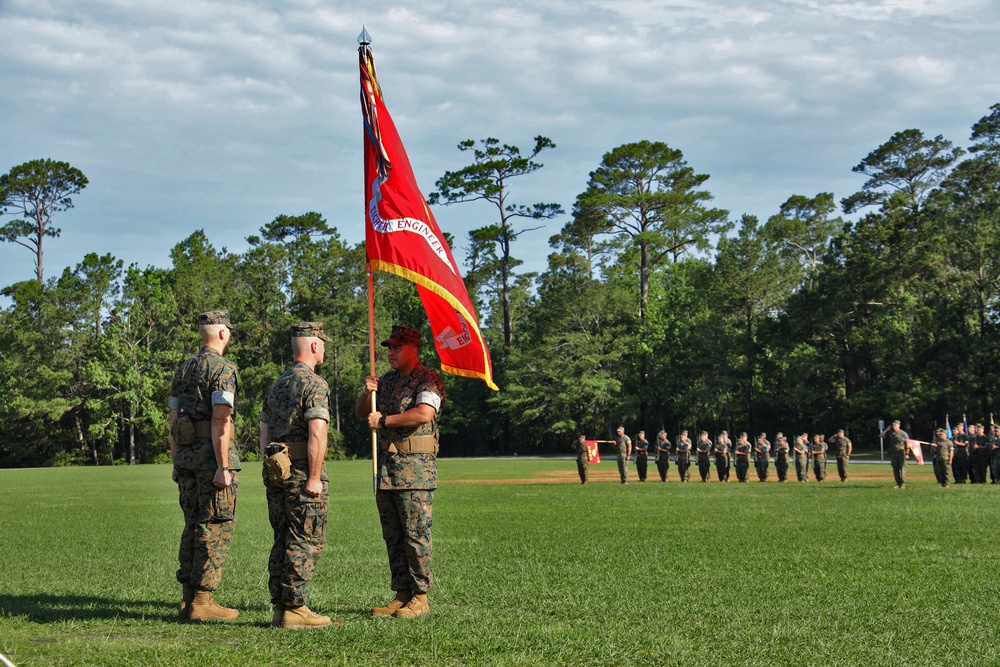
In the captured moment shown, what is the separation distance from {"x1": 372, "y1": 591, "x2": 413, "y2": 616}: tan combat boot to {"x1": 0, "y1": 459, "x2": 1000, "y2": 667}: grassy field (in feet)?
0.59

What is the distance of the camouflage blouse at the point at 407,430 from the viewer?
726 cm

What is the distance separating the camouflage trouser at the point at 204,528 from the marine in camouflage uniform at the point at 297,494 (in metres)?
0.55

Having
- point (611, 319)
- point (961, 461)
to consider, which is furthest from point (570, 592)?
point (611, 319)

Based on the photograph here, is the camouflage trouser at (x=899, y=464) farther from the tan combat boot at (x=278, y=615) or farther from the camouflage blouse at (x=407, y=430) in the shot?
the tan combat boot at (x=278, y=615)

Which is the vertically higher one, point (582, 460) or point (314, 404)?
point (314, 404)

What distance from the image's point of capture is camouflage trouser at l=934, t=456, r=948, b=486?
81.2 ft

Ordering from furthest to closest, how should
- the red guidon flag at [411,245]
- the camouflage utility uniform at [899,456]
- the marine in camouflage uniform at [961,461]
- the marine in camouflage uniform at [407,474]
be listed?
the marine in camouflage uniform at [961,461] < the camouflage utility uniform at [899,456] < the red guidon flag at [411,245] < the marine in camouflage uniform at [407,474]

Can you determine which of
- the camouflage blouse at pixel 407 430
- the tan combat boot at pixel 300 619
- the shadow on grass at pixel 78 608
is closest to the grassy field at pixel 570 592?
the shadow on grass at pixel 78 608

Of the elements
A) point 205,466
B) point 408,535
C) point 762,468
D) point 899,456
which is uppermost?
point 205,466

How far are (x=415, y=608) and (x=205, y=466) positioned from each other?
1.84 meters

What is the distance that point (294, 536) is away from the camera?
6.79 metres

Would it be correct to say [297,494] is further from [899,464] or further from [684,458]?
[684,458]

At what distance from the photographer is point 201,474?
23.9ft

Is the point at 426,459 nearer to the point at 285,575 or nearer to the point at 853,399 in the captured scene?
the point at 285,575
